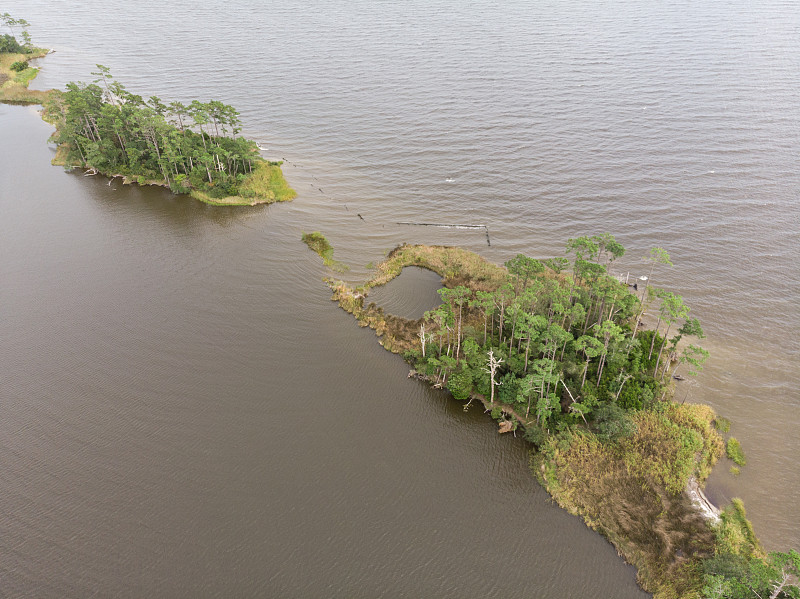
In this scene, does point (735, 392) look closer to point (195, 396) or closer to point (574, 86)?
point (195, 396)

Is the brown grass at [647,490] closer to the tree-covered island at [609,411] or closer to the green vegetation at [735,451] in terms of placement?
Answer: the tree-covered island at [609,411]

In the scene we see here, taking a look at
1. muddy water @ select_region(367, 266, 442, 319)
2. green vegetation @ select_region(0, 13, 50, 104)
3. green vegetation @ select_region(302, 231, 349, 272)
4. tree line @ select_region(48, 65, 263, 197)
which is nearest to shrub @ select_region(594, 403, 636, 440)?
muddy water @ select_region(367, 266, 442, 319)

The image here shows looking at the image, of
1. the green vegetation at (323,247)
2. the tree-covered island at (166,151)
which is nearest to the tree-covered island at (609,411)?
the green vegetation at (323,247)

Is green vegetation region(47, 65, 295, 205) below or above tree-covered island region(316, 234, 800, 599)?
above

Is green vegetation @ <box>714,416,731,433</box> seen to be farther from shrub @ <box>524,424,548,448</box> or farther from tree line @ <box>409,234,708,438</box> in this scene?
shrub @ <box>524,424,548,448</box>

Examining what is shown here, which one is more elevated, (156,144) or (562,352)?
(156,144)

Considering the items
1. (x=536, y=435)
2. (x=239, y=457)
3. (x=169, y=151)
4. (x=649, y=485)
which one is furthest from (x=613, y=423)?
(x=169, y=151)

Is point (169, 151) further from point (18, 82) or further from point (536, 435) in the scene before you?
point (18, 82)

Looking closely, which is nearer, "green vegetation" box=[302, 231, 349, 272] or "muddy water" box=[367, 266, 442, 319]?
"muddy water" box=[367, 266, 442, 319]
